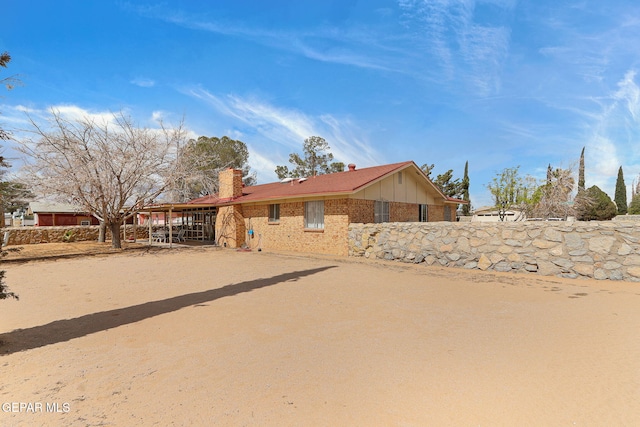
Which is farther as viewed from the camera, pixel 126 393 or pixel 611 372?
pixel 611 372

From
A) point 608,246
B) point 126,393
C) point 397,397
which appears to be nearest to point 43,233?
point 126,393

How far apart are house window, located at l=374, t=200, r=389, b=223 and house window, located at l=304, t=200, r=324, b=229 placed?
269 centimetres

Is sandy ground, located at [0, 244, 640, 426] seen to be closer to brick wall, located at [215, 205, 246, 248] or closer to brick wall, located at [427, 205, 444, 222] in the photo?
brick wall, located at [215, 205, 246, 248]

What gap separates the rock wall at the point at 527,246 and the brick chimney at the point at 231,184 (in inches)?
437

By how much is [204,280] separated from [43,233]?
2035cm

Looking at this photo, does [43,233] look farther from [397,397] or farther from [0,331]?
[397,397]

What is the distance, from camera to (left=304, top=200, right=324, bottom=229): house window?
16375 millimetres

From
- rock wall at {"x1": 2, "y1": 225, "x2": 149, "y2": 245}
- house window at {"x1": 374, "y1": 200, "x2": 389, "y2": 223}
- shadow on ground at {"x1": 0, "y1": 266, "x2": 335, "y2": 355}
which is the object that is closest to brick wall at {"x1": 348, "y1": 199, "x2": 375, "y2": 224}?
house window at {"x1": 374, "y1": 200, "x2": 389, "y2": 223}

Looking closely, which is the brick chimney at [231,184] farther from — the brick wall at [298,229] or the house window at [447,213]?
the house window at [447,213]

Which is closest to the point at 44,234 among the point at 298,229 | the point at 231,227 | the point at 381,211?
the point at 231,227

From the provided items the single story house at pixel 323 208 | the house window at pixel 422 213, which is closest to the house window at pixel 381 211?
the single story house at pixel 323 208

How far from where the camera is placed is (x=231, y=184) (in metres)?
21.4

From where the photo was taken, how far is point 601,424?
8.86 ft

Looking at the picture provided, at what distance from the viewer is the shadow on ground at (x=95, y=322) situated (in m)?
4.73
